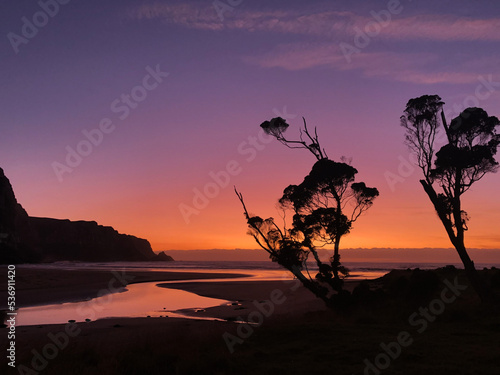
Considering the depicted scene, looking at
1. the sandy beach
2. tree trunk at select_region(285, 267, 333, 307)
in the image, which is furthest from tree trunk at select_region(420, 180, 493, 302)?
tree trunk at select_region(285, 267, 333, 307)

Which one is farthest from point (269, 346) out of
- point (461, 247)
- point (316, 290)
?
point (461, 247)

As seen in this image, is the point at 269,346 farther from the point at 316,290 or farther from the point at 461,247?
the point at 461,247

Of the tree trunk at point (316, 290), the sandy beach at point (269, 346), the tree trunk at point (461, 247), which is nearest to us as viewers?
the sandy beach at point (269, 346)

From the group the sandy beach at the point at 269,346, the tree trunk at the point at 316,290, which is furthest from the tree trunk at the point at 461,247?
the tree trunk at the point at 316,290

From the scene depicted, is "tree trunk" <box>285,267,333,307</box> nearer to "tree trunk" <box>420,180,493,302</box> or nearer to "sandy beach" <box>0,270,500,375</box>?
"sandy beach" <box>0,270,500,375</box>

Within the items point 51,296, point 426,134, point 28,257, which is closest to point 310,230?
point 426,134

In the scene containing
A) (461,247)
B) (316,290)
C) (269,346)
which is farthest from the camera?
(316,290)

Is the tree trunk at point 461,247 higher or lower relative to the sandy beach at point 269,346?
higher

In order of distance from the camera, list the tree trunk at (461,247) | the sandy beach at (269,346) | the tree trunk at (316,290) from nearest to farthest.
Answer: the sandy beach at (269,346)
the tree trunk at (461,247)
the tree trunk at (316,290)

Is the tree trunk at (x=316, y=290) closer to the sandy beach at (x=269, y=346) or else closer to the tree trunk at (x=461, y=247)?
the sandy beach at (x=269, y=346)

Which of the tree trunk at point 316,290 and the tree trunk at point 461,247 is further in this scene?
the tree trunk at point 316,290

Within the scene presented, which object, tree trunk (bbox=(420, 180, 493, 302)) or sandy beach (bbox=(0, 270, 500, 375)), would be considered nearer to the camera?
sandy beach (bbox=(0, 270, 500, 375))

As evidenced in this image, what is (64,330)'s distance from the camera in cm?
1948

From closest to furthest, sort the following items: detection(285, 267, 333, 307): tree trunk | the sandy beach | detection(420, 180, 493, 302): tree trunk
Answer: the sandy beach → detection(420, 180, 493, 302): tree trunk → detection(285, 267, 333, 307): tree trunk
